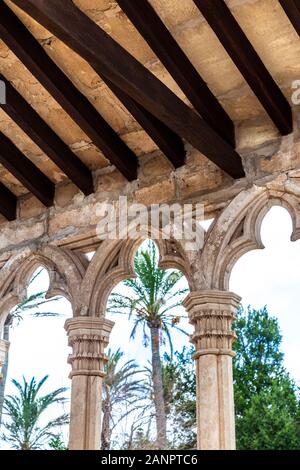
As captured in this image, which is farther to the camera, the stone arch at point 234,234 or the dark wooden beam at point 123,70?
the stone arch at point 234,234

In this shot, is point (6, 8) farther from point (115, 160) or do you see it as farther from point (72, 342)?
point (72, 342)

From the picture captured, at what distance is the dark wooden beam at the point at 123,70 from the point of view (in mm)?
4719

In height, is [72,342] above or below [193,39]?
below

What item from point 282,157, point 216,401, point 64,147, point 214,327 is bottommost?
point 216,401

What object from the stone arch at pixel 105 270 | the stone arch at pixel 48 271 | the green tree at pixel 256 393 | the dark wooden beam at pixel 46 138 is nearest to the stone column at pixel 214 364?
the stone arch at pixel 105 270

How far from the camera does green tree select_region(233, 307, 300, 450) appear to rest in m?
17.9

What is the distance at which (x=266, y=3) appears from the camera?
5.44 m

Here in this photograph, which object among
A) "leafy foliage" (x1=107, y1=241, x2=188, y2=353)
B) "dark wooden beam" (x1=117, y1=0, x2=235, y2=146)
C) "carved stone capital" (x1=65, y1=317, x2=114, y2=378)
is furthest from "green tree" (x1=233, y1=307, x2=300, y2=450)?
"dark wooden beam" (x1=117, y1=0, x2=235, y2=146)

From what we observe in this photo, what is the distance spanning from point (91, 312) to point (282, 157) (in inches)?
75.1

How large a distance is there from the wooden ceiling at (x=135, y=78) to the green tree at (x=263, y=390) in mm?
12448

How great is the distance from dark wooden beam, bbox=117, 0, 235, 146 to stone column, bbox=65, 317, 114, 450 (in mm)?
1778

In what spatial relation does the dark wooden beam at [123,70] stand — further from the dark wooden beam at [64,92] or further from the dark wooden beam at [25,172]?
the dark wooden beam at [25,172]

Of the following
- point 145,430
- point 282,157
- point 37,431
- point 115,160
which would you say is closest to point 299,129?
point 282,157

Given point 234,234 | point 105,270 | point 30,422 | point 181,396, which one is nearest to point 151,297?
point 181,396
